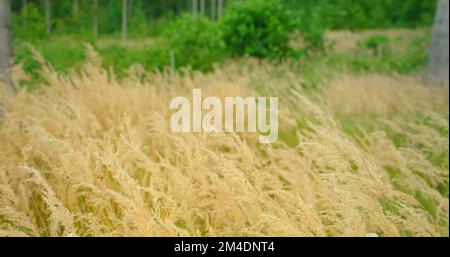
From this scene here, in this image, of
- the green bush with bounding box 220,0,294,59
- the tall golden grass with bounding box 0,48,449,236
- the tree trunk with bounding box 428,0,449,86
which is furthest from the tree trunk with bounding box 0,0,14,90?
the tree trunk with bounding box 428,0,449,86

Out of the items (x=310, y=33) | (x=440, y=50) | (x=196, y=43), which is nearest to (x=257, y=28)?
(x=196, y=43)

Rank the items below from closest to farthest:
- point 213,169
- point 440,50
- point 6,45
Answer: point 213,169 < point 6,45 < point 440,50

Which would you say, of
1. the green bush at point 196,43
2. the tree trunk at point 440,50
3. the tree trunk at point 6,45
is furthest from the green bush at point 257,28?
the tree trunk at point 6,45

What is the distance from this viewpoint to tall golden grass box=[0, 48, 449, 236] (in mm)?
1806

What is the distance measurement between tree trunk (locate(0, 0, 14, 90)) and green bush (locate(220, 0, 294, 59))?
5.73 m

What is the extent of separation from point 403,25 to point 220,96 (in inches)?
1313

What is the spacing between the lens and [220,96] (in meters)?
5.08

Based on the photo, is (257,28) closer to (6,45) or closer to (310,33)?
(310,33)

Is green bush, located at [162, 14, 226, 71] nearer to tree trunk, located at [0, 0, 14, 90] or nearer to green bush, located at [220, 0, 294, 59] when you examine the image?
green bush, located at [220, 0, 294, 59]

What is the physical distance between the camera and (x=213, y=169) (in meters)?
3.09

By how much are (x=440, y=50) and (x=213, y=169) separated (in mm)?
6587

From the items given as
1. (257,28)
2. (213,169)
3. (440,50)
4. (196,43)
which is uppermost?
(257,28)

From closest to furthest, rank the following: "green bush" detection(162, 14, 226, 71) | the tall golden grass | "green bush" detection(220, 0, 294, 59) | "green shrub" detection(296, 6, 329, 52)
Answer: the tall golden grass < "green bush" detection(162, 14, 226, 71) < "green bush" detection(220, 0, 294, 59) < "green shrub" detection(296, 6, 329, 52)

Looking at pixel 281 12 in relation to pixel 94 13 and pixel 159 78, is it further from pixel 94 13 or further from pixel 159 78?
pixel 94 13
